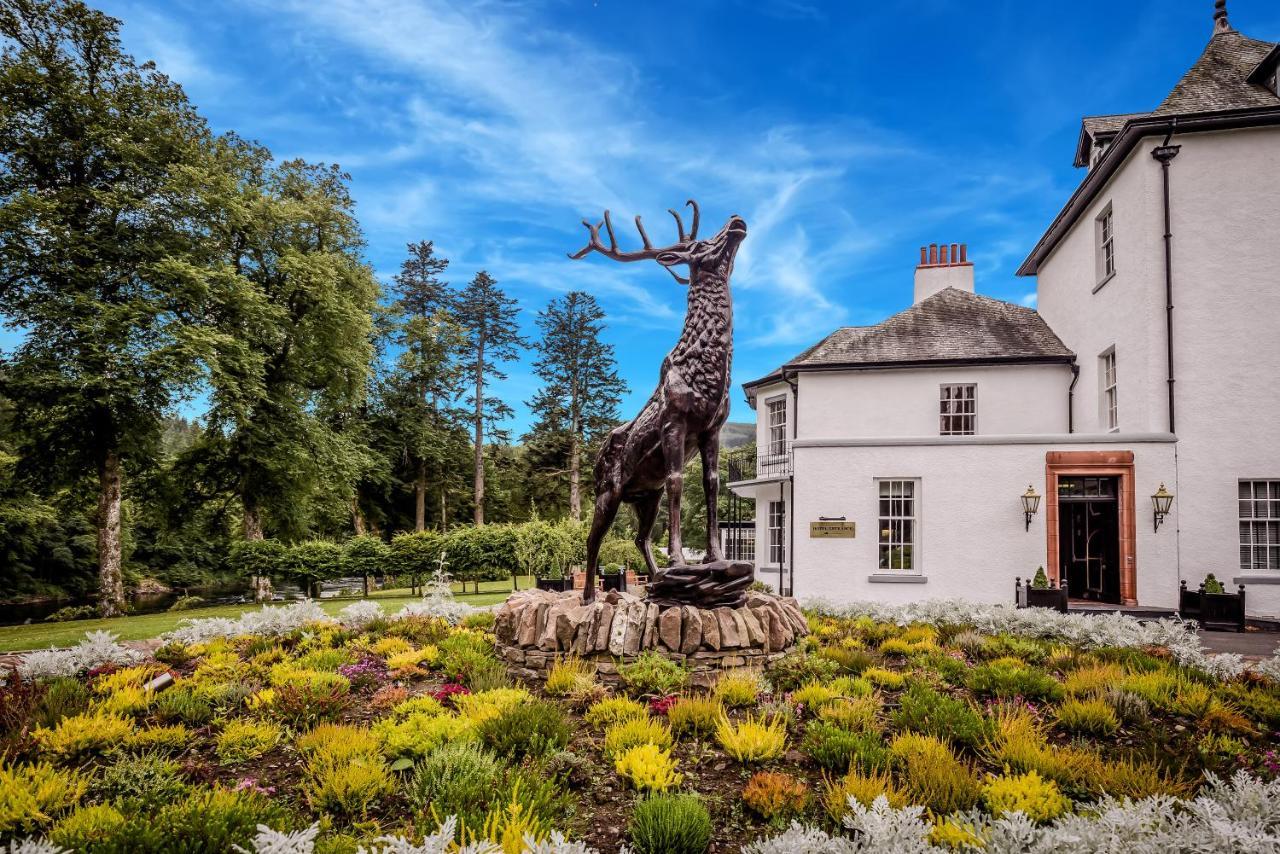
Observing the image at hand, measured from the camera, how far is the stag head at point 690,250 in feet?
21.0

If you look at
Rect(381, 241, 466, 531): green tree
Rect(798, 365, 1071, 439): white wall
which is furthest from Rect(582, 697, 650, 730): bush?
Rect(381, 241, 466, 531): green tree

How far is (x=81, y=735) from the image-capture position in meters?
4.13

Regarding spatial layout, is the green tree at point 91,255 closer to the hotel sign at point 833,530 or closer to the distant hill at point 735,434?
the hotel sign at point 833,530

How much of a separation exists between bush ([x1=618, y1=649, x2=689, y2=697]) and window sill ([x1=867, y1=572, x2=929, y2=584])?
28.3 feet

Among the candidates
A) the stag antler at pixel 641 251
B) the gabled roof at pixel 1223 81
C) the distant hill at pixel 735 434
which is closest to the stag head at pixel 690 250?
the stag antler at pixel 641 251

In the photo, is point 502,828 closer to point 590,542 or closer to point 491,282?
point 590,542

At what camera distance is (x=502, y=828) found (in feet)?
10.1

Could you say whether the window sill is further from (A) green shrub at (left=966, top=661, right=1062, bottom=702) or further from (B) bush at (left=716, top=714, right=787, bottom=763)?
(B) bush at (left=716, top=714, right=787, bottom=763)

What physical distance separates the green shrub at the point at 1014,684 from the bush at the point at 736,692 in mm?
2315

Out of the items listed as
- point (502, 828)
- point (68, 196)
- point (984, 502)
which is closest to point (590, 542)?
point (502, 828)

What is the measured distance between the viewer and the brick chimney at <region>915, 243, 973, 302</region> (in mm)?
19469

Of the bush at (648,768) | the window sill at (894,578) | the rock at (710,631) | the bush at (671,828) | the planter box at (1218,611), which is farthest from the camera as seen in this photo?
the window sill at (894,578)

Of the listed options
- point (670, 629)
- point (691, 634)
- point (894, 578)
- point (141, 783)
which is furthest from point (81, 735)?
point (894, 578)

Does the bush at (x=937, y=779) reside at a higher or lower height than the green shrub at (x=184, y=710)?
higher
